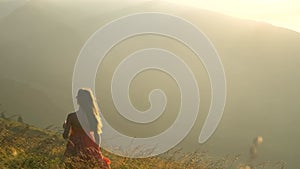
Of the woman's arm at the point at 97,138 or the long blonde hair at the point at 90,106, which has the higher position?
the long blonde hair at the point at 90,106

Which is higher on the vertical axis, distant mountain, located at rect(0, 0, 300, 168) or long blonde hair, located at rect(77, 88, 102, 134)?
distant mountain, located at rect(0, 0, 300, 168)

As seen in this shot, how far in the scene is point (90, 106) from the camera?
8.74 m

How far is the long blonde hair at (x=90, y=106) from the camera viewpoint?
870cm

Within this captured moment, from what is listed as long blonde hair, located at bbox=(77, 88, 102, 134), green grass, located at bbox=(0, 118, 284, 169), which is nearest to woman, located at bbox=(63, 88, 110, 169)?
long blonde hair, located at bbox=(77, 88, 102, 134)

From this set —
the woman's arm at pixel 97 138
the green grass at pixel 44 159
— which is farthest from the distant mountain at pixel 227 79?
the green grass at pixel 44 159

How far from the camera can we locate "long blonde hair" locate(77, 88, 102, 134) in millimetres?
8703

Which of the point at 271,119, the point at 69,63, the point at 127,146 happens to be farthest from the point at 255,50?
the point at 127,146

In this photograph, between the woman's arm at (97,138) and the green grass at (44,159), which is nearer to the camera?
the green grass at (44,159)

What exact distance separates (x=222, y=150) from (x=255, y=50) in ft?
171

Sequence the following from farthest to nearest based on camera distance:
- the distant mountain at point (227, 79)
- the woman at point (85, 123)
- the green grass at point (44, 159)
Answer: the distant mountain at point (227, 79)
the woman at point (85, 123)
the green grass at point (44, 159)

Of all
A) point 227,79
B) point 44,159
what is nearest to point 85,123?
point 44,159

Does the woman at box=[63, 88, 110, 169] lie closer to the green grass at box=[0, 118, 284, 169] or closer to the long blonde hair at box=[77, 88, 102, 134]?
the long blonde hair at box=[77, 88, 102, 134]

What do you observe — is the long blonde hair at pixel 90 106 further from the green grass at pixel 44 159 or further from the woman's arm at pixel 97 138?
the green grass at pixel 44 159

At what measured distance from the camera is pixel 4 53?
640 feet
